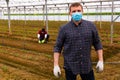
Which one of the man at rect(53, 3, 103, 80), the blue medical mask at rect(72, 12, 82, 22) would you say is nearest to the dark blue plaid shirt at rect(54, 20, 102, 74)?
the man at rect(53, 3, 103, 80)

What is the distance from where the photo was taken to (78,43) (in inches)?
133

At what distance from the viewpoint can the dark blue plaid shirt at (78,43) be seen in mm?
3383

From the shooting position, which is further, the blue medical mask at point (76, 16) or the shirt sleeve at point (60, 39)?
the shirt sleeve at point (60, 39)

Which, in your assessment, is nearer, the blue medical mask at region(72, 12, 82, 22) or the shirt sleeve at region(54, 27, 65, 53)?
the blue medical mask at region(72, 12, 82, 22)

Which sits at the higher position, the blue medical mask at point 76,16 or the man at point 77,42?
the blue medical mask at point 76,16

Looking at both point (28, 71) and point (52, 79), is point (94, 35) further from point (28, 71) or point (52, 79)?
point (28, 71)

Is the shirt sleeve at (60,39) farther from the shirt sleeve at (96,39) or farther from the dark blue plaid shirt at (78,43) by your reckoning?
the shirt sleeve at (96,39)

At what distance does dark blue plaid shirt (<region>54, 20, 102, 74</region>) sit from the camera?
133 inches

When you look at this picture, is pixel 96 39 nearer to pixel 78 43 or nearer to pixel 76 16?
pixel 78 43

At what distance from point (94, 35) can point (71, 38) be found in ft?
1.02

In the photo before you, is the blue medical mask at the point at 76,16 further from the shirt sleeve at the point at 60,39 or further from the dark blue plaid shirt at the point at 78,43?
the shirt sleeve at the point at 60,39

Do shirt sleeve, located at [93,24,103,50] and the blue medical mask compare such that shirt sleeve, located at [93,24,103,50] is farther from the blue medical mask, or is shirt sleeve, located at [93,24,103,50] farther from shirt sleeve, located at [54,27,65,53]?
shirt sleeve, located at [54,27,65,53]

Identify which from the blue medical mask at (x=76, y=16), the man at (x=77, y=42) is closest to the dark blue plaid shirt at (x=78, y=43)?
the man at (x=77, y=42)

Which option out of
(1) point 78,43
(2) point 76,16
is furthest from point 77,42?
(2) point 76,16
